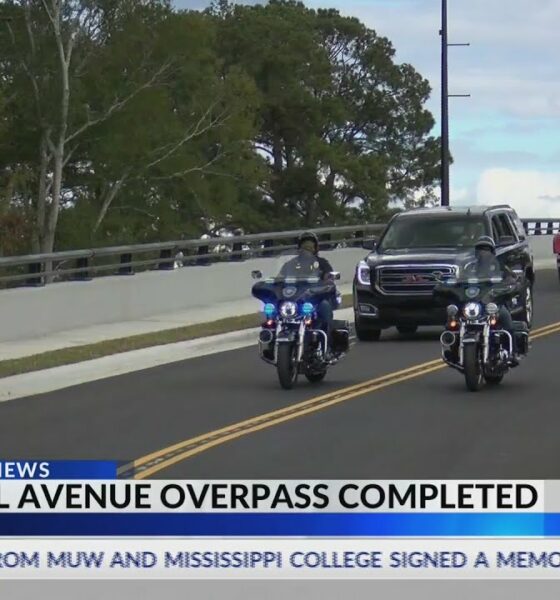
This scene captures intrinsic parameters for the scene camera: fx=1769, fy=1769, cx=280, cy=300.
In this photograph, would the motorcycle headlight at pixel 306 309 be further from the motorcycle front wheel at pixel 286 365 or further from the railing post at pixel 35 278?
the railing post at pixel 35 278

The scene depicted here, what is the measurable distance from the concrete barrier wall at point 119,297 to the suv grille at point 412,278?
5329 mm

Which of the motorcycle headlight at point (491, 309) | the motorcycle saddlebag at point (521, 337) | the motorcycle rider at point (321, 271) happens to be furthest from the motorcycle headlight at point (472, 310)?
the motorcycle rider at point (321, 271)

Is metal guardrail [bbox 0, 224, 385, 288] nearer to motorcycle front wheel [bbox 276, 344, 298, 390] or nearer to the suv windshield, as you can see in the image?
the suv windshield

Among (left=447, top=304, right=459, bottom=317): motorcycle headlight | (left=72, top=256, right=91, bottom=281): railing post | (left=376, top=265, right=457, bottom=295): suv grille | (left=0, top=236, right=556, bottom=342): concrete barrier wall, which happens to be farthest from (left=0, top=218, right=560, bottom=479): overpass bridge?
(left=72, top=256, right=91, bottom=281): railing post

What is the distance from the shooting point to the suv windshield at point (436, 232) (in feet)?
89.1

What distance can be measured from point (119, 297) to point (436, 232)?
5.98m

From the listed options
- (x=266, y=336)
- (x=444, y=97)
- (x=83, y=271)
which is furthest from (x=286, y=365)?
(x=444, y=97)

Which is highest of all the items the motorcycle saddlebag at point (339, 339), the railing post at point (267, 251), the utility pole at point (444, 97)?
the utility pole at point (444, 97)

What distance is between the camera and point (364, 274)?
26.5 m

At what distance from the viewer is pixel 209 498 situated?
38.1ft

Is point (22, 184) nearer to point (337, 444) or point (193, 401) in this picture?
point (193, 401)

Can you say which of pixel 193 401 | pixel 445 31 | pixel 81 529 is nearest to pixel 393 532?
pixel 81 529

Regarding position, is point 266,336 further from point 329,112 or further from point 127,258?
point 329,112

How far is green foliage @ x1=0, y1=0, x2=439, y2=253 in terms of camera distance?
5788cm
